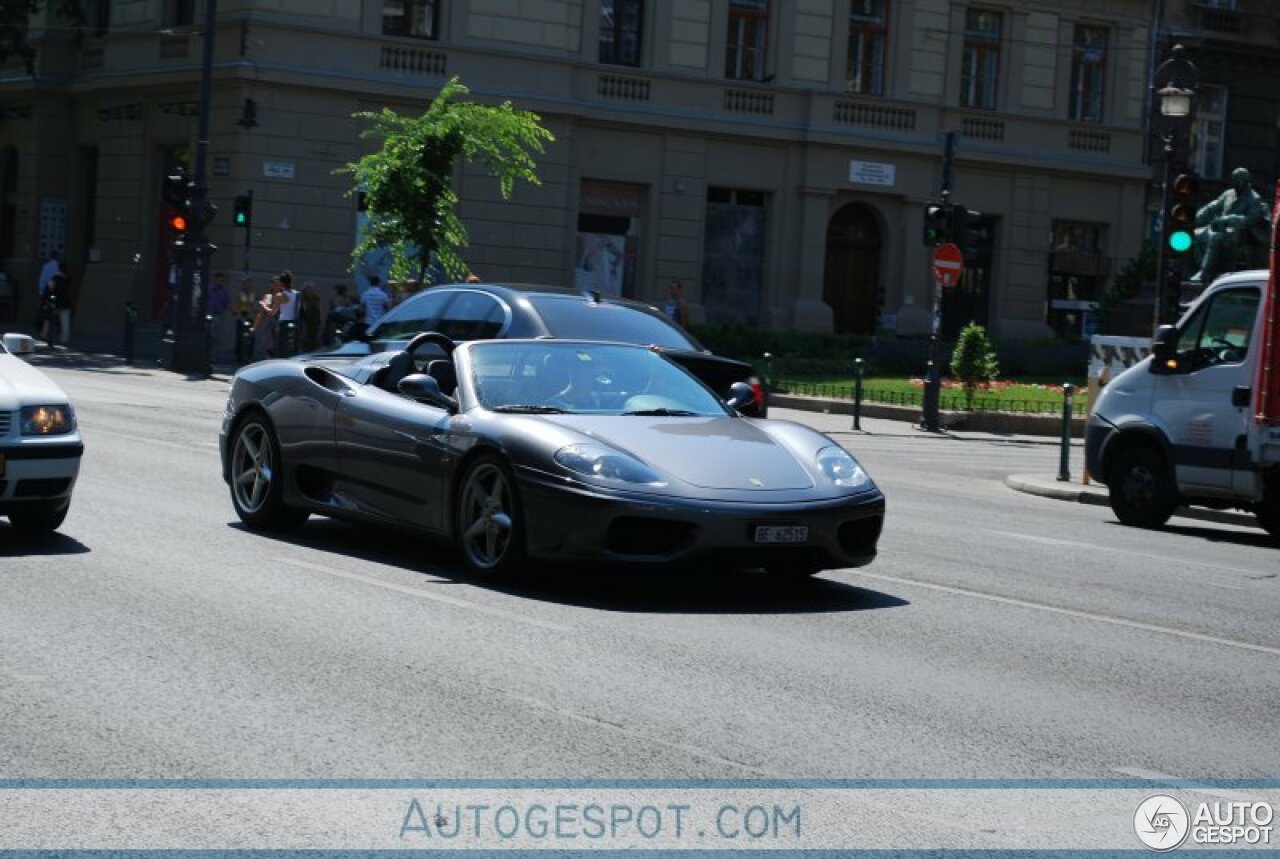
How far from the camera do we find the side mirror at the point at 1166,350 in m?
18.3

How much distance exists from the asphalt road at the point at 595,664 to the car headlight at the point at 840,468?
2.09 feet

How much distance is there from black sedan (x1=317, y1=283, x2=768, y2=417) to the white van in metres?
4.11

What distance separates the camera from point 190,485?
1627 centimetres

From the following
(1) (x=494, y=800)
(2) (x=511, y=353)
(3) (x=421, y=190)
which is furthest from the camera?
(3) (x=421, y=190)

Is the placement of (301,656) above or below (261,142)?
below

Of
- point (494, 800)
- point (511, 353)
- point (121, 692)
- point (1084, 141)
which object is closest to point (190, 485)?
point (511, 353)

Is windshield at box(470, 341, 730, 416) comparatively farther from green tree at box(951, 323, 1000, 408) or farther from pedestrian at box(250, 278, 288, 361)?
pedestrian at box(250, 278, 288, 361)

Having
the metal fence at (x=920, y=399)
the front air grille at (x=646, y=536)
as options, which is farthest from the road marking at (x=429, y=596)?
the metal fence at (x=920, y=399)

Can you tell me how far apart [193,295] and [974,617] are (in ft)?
94.4

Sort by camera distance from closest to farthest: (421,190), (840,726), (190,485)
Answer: (840,726)
(190,485)
(421,190)

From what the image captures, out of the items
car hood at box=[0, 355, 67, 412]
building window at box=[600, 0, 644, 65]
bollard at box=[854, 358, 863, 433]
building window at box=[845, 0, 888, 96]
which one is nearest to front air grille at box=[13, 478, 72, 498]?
car hood at box=[0, 355, 67, 412]

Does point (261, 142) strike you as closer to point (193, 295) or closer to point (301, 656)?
point (193, 295)

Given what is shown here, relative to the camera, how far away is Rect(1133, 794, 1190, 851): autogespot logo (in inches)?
251

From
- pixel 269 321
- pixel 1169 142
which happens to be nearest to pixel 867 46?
pixel 269 321
